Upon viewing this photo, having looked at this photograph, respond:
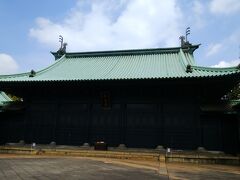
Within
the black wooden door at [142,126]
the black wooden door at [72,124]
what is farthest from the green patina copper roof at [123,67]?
the black wooden door at [142,126]

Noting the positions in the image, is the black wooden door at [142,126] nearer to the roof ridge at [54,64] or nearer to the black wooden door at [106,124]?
the black wooden door at [106,124]

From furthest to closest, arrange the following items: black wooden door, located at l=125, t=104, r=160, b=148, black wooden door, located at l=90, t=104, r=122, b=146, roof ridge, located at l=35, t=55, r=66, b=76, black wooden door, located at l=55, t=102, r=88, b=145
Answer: roof ridge, located at l=35, t=55, r=66, b=76, black wooden door, located at l=55, t=102, r=88, b=145, black wooden door, located at l=90, t=104, r=122, b=146, black wooden door, located at l=125, t=104, r=160, b=148

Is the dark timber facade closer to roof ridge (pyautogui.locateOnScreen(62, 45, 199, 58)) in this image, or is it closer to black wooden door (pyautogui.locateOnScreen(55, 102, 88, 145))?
black wooden door (pyautogui.locateOnScreen(55, 102, 88, 145))

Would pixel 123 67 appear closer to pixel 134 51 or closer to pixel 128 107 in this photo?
pixel 134 51

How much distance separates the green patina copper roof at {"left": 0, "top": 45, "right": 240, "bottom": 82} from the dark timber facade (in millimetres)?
81

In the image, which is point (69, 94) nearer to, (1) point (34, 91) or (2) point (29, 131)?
(1) point (34, 91)

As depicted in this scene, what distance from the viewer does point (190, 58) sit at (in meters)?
23.9

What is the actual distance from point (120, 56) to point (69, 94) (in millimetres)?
7255

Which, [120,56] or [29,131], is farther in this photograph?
[120,56]

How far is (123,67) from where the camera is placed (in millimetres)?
23281

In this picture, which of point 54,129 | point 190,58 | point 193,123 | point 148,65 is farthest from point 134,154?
point 190,58

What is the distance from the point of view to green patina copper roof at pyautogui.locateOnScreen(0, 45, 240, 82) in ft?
64.0

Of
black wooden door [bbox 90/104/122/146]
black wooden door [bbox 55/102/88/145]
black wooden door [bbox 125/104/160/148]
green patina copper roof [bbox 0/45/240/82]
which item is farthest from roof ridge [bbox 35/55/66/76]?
black wooden door [bbox 125/104/160/148]

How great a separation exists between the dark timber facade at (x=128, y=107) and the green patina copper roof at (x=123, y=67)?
81mm
